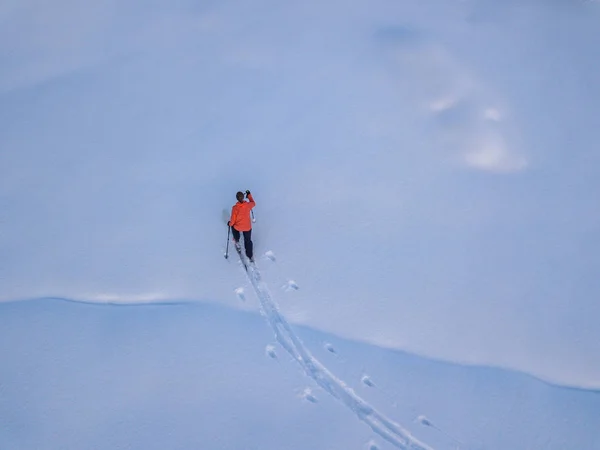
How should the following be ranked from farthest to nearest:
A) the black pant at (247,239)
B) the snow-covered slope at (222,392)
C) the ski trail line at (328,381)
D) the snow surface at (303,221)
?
the black pant at (247,239), the snow surface at (303,221), the ski trail line at (328,381), the snow-covered slope at (222,392)

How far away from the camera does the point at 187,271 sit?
782 cm

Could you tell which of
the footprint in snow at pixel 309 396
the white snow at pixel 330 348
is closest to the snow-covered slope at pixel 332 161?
the white snow at pixel 330 348

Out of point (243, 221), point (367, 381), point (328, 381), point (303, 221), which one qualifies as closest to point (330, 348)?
point (328, 381)

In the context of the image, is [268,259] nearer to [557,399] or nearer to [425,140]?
[425,140]

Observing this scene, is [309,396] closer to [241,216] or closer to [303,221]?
[241,216]

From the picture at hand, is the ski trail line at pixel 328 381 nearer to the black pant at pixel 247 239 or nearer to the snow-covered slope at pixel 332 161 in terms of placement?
the snow-covered slope at pixel 332 161

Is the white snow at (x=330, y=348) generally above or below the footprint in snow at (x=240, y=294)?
below

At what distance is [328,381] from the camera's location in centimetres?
671

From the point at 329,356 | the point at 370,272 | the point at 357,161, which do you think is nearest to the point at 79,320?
the point at 329,356

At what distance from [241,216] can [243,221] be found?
0.30ft

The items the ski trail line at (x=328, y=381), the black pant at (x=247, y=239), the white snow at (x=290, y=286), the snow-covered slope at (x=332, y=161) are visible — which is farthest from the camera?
the black pant at (x=247, y=239)

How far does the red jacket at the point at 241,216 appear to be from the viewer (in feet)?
24.7

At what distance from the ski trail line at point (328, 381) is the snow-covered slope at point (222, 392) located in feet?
0.27

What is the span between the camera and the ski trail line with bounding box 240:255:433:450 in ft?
20.5
